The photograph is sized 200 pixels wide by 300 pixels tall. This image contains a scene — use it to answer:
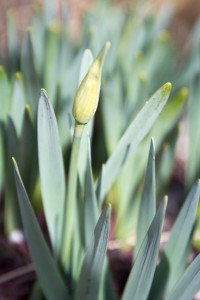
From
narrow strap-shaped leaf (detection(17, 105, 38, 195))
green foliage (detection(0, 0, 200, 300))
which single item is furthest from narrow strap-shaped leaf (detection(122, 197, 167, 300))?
narrow strap-shaped leaf (detection(17, 105, 38, 195))

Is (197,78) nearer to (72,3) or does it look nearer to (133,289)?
(133,289)

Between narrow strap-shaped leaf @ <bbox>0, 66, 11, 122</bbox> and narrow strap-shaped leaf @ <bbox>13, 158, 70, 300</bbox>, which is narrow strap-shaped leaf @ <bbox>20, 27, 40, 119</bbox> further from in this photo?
narrow strap-shaped leaf @ <bbox>13, 158, 70, 300</bbox>

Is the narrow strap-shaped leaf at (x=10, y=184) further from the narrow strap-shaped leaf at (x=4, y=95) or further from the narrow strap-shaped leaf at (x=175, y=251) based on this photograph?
the narrow strap-shaped leaf at (x=175, y=251)

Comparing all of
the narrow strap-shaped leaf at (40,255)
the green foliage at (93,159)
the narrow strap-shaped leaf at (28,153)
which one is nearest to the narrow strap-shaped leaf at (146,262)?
the green foliage at (93,159)

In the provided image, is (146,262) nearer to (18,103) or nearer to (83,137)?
(83,137)

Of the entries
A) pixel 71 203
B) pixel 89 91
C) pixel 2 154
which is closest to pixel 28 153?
pixel 2 154

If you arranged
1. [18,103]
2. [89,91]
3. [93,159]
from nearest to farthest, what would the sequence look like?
[89,91]
[18,103]
[93,159]
